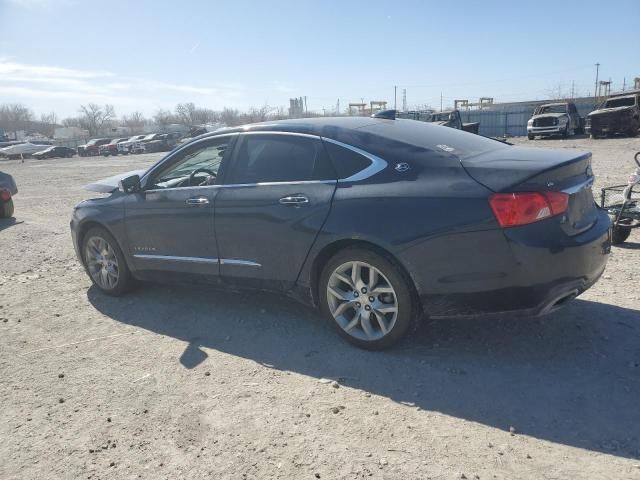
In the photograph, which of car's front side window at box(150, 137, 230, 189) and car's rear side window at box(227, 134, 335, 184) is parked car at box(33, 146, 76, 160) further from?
car's rear side window at box(227, 134, 335, 184)

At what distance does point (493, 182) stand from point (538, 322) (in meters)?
1.45

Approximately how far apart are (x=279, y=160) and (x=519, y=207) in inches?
75.1

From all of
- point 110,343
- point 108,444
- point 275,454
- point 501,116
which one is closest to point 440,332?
point 275,454

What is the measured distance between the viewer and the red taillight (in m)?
3.14

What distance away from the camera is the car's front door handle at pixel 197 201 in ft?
14.6

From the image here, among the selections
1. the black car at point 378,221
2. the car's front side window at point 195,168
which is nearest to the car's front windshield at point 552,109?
the black car at point 378,221

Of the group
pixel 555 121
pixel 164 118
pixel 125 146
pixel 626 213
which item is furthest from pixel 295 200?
pixel 164 118

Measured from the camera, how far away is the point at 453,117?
23.4m

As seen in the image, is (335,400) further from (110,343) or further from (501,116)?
(501,116)

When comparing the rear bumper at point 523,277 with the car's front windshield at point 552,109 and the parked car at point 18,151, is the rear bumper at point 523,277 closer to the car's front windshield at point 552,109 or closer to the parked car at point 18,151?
the car's front windshield at point 552,109

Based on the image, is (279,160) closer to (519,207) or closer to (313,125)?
(313,125)

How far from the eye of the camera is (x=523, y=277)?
3174mm

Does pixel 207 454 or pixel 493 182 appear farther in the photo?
pixel 493 182

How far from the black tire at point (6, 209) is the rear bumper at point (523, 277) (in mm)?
10428
